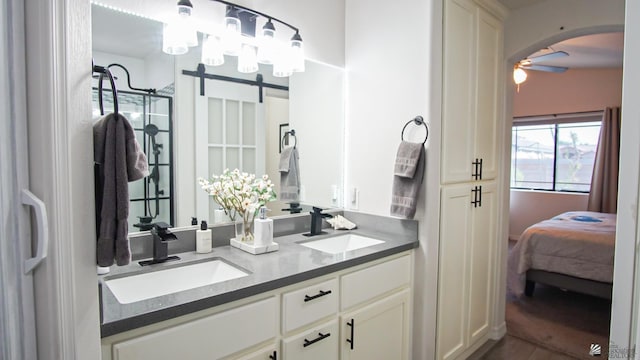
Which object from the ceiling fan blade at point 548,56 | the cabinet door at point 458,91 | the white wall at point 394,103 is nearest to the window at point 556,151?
the ceiling fan blade at point 548,56

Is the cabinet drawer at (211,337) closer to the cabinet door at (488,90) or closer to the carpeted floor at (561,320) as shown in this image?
the cabinet door at (488,90)

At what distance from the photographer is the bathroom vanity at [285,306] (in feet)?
3.53

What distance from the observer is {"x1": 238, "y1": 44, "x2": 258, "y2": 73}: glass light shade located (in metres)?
1.94

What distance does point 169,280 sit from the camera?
1.48 metres

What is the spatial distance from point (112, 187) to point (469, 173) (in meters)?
2.10

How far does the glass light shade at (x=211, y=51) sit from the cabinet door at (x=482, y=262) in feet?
6.20

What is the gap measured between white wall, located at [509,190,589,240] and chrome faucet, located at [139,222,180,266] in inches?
219

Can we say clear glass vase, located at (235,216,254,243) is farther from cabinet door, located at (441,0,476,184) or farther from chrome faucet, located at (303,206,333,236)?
cabinet door, located at (441,0,476,184)

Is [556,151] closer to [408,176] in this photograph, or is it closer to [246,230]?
A: [408,176]

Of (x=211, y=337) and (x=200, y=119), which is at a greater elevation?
(x=200, y=119)

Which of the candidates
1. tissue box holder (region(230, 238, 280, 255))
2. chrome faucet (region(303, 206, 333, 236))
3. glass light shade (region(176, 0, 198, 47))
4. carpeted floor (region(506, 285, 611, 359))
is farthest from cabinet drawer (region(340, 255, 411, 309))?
carpeted floor (region(506, 285, 611, 359))

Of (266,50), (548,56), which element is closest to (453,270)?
(266,50)

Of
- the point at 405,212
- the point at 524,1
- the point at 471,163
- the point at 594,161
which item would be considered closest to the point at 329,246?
the point at 405,212

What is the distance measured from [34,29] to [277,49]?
1.41 meters
